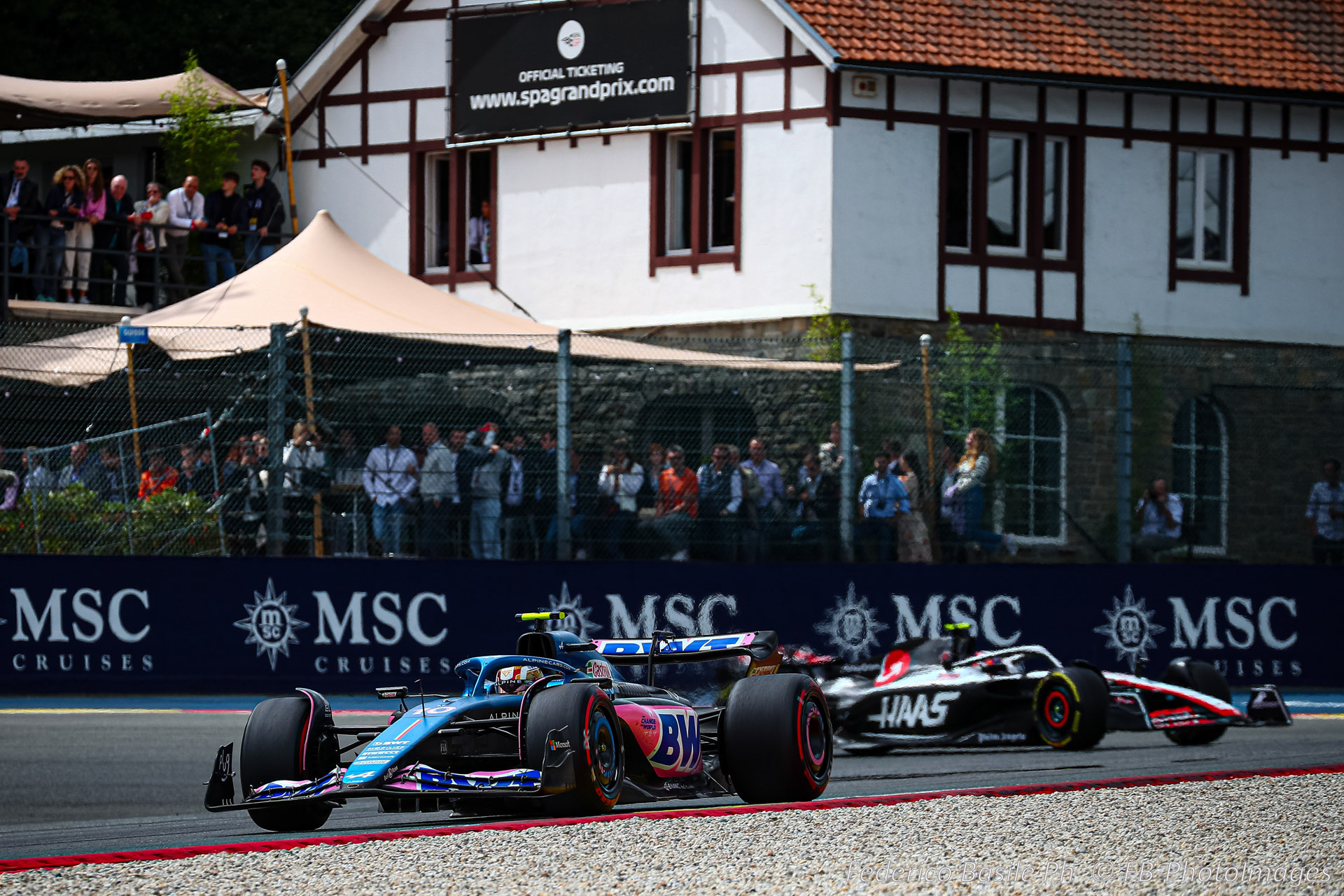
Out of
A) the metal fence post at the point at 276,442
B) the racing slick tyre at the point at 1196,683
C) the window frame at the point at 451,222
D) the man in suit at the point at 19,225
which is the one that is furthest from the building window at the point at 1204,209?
the metal fence post at the point at 276,442

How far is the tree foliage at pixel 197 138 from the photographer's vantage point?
25.6 meters

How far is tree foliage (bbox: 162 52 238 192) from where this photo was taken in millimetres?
25625

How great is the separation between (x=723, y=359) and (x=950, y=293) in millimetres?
8640

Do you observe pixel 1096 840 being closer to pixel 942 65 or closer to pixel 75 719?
pixel 75 719

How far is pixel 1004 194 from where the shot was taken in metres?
25.2

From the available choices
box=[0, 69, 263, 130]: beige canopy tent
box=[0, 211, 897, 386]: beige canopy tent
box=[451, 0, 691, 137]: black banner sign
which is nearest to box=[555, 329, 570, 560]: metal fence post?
box=[0, 211, 897, 386]: beige canopy tent

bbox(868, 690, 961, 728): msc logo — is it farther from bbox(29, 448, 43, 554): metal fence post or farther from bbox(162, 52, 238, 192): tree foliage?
bbox(162, 52, 238, 192): tree foliage

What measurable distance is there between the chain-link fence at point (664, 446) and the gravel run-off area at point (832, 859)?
6.99 meters

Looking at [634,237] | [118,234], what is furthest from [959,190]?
[118,234]

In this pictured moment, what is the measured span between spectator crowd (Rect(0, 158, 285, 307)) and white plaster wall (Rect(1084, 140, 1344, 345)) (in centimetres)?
1008

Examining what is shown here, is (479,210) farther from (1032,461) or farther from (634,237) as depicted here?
(1032,461)

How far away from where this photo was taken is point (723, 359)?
16500 mm

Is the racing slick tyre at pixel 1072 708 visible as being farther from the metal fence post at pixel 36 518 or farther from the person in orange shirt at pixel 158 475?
the metal fence post at pixel 36 518

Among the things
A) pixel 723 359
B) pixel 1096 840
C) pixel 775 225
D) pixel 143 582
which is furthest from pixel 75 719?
pixel 775 225
